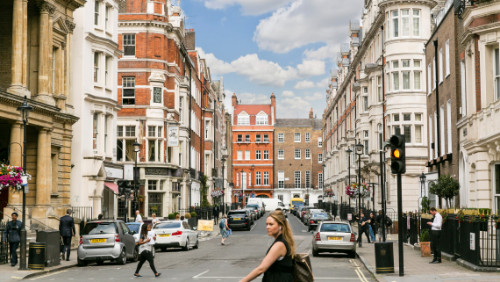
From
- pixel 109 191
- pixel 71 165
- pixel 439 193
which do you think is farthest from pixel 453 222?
pixel 109 191

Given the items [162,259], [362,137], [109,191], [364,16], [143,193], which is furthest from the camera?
[364,16]

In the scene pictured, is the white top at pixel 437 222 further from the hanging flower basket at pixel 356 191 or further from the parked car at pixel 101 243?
the hanging flower basket at pixel 356 191

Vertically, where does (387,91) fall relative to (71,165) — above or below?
above

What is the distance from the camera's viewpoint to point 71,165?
123 feet

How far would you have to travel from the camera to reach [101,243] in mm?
24312

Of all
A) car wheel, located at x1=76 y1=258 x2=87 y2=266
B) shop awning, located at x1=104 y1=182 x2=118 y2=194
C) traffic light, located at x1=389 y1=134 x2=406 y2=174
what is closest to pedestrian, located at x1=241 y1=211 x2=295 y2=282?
traffic light, located at x1=389 y1=134 x2=406 y2=174

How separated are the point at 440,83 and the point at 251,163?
9499 cm

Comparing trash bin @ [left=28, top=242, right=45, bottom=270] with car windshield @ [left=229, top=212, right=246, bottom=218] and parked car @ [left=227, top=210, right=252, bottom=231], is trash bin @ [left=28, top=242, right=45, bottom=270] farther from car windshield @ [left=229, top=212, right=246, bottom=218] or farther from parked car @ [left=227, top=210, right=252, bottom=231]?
car windshield @ [left=229, top=212, right=246, bottom=218]

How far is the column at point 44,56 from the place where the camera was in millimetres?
31000

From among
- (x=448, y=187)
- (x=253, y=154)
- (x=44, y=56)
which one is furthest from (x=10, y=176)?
(x=253, y=154)

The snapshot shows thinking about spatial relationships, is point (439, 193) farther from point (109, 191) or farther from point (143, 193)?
point (143, 193)

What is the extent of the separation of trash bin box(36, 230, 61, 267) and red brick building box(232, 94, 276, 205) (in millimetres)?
102906

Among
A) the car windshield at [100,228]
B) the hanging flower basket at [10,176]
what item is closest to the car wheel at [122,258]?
the car windshield at [100,228]

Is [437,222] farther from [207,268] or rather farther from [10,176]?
[10,176]
